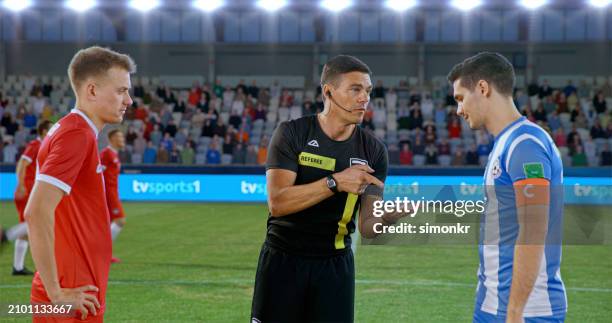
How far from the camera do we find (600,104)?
28.1 meters

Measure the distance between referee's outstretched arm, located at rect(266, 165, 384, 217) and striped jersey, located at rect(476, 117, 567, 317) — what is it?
0.73 metres

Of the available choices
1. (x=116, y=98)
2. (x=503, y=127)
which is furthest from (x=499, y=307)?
(x=116, y=98)

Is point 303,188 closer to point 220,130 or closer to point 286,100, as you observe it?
point 220,130

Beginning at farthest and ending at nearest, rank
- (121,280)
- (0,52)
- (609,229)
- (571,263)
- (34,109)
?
(0,52) < (34,109) < (609,229) < (571,263) < (121,280)

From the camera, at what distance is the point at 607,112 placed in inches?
1108

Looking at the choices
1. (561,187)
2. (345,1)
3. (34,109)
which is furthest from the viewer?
(345,1)

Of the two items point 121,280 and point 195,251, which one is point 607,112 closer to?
point 195,251

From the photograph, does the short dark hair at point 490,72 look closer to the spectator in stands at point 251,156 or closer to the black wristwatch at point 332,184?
the black wristwatch at point 332,184

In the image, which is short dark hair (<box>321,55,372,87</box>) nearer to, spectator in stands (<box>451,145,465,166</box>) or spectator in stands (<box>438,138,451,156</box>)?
spectator in stands (<box>451,145,465,166</box>)

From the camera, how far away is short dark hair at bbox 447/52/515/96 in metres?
3.55

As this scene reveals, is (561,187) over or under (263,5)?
under

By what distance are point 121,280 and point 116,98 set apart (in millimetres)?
6535

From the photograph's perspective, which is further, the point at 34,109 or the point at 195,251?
the point at 34,109

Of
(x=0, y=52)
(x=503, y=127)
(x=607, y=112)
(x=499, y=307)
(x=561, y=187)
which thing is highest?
(x=0, y=52)
